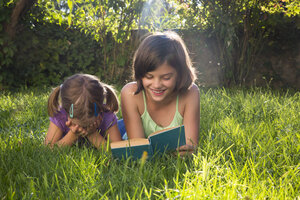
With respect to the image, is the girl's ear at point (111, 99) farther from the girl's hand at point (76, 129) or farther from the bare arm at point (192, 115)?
the bare arm at point (192, 115)

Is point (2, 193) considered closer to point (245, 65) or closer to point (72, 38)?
point (245, 65)

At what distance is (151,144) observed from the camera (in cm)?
182

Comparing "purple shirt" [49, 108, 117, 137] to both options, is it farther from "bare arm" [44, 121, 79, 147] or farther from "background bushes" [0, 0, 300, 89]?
"background bushes" [0, 0, 300, 89]

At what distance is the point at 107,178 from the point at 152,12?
4789mm

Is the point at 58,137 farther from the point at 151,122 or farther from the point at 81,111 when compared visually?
the point at 151,122

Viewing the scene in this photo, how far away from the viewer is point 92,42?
6750 millimetres

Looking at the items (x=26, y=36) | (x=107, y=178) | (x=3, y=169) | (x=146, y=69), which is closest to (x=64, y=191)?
(x=107, y=178)

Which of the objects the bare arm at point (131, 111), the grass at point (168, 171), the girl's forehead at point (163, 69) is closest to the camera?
the grass at point (168, 171)

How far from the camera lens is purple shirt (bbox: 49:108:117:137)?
242 cm

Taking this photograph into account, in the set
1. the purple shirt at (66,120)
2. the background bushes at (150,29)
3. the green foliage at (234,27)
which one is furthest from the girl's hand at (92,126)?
the green foliage at (234,27)

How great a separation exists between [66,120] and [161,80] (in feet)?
2.80

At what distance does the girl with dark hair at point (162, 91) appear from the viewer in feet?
7.08

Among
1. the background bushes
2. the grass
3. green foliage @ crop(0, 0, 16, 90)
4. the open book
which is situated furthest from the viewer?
green foliage @ crop(0, 0, 16, 90)

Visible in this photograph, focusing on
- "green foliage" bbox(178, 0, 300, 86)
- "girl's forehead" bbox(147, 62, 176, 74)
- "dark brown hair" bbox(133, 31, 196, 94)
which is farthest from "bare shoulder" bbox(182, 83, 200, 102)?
"green foliage" bbox(178, 0, 300, 86)
